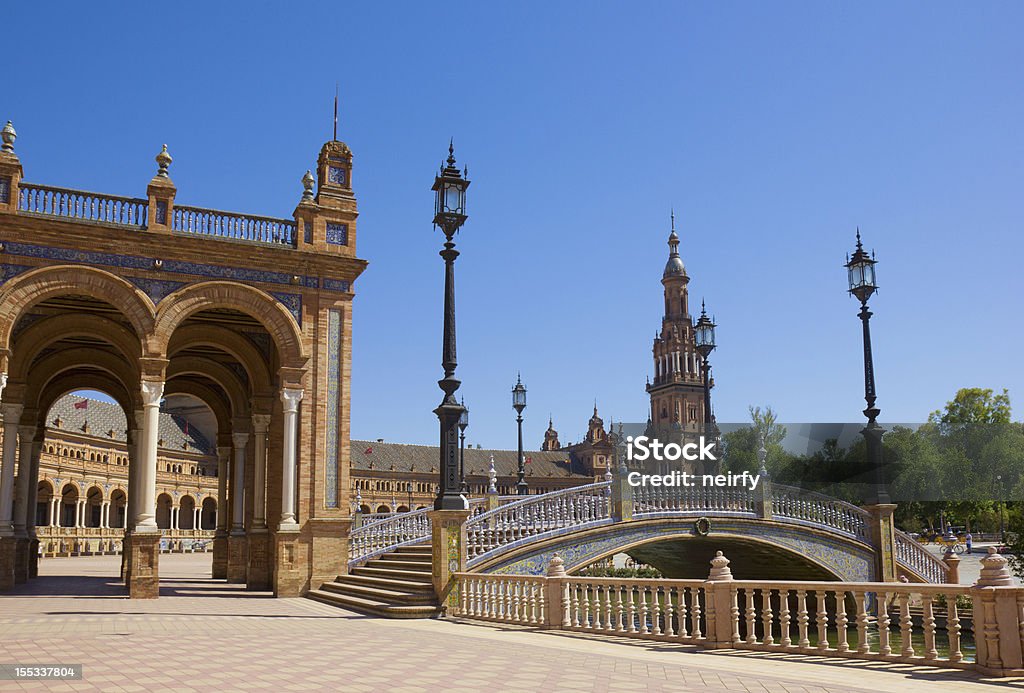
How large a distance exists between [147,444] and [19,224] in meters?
5.67

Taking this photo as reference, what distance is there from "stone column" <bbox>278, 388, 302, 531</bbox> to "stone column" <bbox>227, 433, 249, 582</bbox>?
579 cm

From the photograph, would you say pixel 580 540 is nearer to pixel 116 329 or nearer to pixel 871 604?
pixel 871 604

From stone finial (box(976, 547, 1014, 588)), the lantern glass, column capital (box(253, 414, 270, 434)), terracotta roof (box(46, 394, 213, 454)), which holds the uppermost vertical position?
terracotta roof (box(46, 394, 213, 454))

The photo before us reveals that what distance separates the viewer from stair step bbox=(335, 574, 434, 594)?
18.1m

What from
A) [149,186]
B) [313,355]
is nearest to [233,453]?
[313,355]

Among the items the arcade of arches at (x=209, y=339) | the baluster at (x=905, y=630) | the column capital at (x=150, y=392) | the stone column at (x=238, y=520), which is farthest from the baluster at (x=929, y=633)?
the stone column at (x=238, y=520)

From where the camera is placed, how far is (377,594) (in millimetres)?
18891

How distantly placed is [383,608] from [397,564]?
14.6 feet

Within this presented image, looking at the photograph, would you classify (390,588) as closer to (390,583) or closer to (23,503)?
(390,583)

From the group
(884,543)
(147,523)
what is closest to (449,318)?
(147,523)

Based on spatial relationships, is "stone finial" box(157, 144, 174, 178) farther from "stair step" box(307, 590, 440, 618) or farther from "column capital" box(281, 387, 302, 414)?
"stair step" box(307, 590, 440, 618)

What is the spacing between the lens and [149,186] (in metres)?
21.8

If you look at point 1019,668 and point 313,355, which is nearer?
point 1019,668

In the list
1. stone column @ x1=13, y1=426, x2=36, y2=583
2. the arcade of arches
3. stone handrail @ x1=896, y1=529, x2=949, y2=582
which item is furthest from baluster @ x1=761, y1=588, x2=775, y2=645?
stone column @ x1=13, y1=426, x2=36, y2=583
